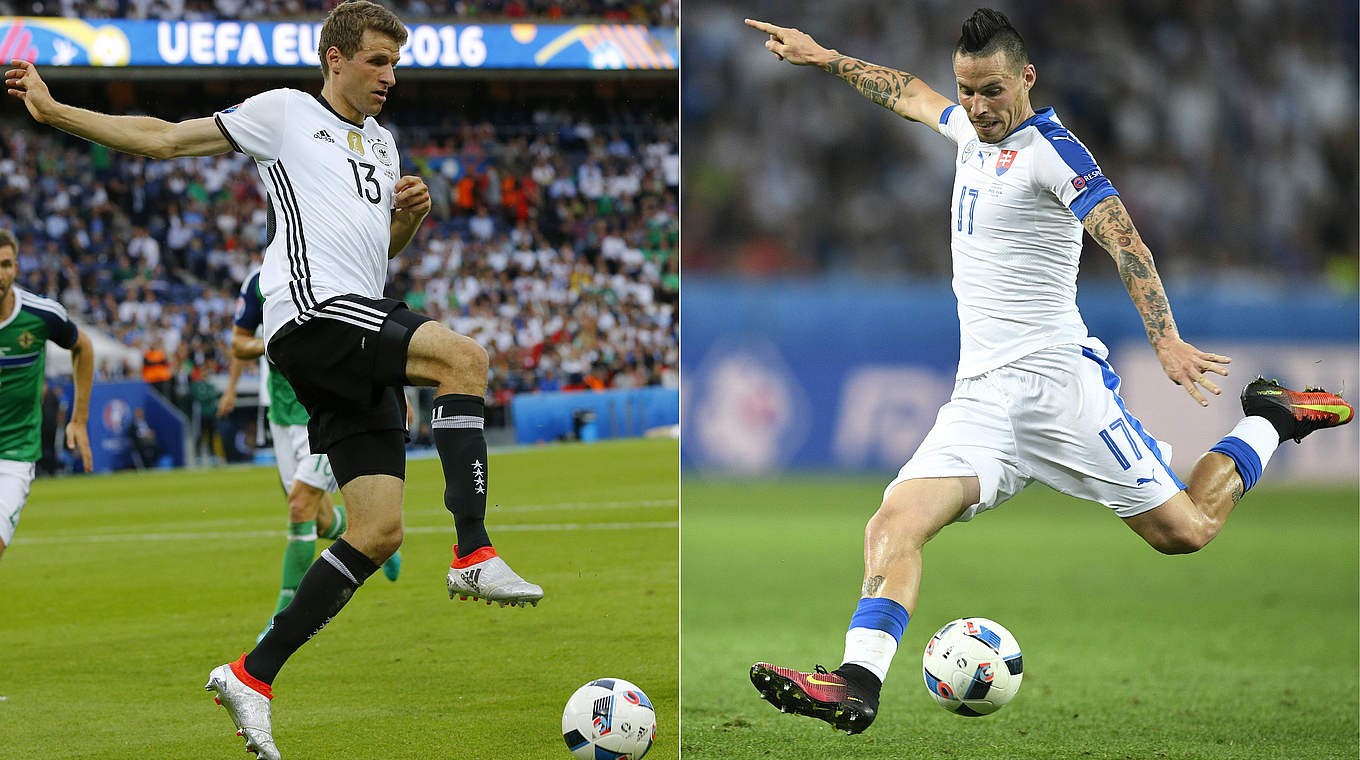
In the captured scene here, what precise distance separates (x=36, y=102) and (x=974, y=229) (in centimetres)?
293

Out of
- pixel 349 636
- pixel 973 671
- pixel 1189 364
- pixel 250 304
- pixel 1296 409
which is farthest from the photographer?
pixel 250 304

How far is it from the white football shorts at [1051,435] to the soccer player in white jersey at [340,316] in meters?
1.44

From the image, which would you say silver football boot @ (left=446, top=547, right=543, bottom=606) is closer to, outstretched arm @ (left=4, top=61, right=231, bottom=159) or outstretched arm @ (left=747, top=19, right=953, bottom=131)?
outstretched arm @ (left=4, top=61, right=231, bottom=159)

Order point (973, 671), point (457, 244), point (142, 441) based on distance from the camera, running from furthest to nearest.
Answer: point (457, 244) → point (142, 441) → point (973, 671)

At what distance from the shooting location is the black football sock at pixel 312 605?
3984mm

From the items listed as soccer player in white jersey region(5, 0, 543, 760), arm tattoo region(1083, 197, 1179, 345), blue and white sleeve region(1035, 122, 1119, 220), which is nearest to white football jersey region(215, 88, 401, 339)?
soccer player in white jersey region(5, 0, 543, 760)

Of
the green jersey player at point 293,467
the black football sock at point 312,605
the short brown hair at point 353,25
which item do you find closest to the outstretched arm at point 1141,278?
the short brown hair at point 353,25

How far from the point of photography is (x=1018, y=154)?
Answer: 165 inches

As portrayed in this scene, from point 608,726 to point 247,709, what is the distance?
3.50ft

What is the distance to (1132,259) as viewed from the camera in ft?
13.0

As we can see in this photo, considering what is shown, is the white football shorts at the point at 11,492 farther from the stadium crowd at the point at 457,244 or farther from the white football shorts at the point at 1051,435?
the stadium crowd at the point at 457,244

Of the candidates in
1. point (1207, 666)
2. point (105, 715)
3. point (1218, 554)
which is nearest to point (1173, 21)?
point (1218, 554)

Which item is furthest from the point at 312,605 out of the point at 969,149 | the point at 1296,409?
the point at 1296,409

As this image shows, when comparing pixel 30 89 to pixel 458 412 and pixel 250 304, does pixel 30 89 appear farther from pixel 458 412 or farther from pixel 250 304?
pixel 250 304
